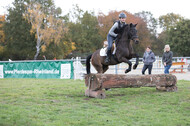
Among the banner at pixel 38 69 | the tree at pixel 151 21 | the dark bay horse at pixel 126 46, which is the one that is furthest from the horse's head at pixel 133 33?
the tree at pixel 151 21

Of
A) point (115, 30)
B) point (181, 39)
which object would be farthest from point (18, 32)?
point (115, 30)

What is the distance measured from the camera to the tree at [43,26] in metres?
43.7

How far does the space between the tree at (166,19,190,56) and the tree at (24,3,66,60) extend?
2928 cm

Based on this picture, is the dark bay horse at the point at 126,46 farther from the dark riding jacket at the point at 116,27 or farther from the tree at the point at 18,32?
the tree at the point at 18,32

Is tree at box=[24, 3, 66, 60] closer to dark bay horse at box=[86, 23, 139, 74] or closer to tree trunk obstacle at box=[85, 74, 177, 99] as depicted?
dark bay horse at box=[86, 23, 139, 74]

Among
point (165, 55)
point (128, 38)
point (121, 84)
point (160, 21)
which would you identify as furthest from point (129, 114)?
point (160, 21)

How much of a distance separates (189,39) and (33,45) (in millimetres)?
37271

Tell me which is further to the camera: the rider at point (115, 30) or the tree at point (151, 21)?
the tree at point (151, 21)

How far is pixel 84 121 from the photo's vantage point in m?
4.55

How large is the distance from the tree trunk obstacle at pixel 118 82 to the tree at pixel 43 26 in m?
37.6

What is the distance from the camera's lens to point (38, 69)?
18625mm

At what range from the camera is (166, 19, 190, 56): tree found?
2217 inches

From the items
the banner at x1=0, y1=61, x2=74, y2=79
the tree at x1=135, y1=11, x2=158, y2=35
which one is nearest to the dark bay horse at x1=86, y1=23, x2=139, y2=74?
the banner at x1=0, y1=61, x2=74, y2=79

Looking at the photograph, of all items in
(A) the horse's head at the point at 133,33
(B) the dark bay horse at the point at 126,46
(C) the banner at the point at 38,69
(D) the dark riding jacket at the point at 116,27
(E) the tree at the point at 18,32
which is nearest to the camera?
(A) the horse's head at the point at 133,33
